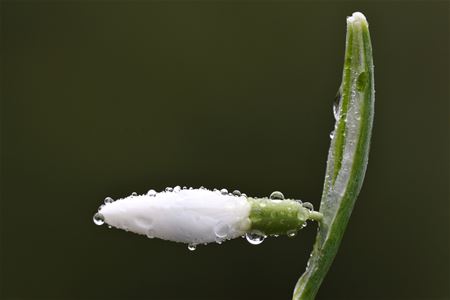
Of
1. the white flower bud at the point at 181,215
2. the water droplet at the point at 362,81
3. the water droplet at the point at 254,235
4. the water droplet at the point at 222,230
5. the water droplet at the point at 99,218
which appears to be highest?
the water droplet at the point at 362,81

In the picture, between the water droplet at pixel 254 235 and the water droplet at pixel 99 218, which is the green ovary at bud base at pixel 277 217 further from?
the water droplet at pixel 99 218

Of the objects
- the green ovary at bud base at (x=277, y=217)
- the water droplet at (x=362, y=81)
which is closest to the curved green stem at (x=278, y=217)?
the green ovary at bud base at (x=277, y=217)

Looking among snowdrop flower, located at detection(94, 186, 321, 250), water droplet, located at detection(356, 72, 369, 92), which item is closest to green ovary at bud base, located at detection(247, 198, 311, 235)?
snowdrop flower, located at detection(94, 186, 321, 250)

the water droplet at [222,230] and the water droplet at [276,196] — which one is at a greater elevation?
the water droplet at [276,196]

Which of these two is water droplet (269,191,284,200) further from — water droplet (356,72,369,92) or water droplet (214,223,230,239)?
water droplet (356,72,369,92)

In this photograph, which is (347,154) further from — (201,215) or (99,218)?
(99,218)

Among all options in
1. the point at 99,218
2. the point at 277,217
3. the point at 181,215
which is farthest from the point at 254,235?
the point at 99,218

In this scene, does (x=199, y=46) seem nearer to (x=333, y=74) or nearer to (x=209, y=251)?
(x=333, y=74)
